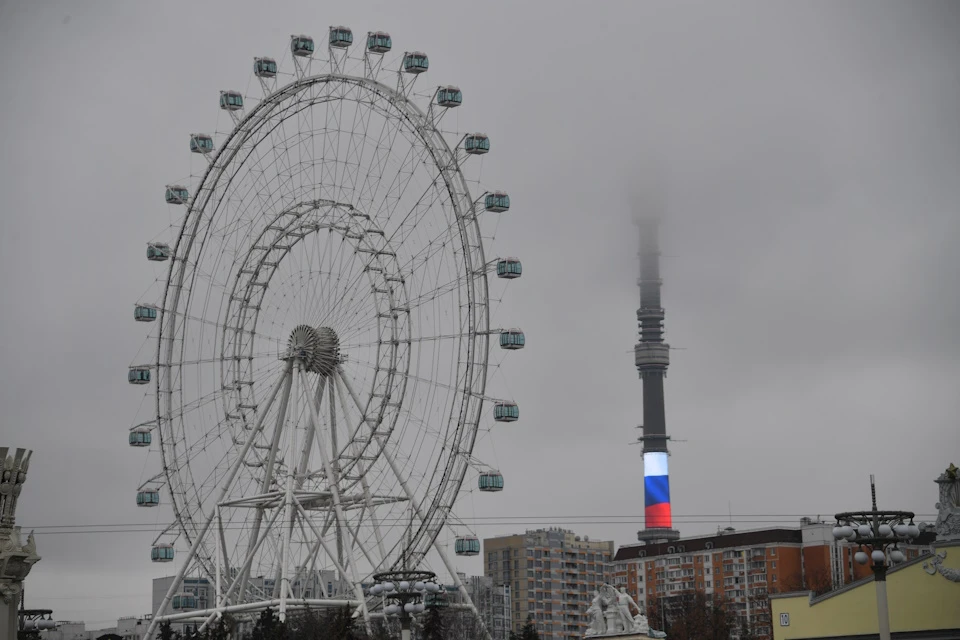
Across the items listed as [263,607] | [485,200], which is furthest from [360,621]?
[485,200]

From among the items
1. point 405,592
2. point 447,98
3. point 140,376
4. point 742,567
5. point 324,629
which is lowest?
point 324,629

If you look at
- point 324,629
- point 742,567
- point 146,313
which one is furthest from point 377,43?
point 742,567

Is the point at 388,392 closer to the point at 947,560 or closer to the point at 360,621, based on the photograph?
the point at 360,621

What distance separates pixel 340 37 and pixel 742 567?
12272 centimetres

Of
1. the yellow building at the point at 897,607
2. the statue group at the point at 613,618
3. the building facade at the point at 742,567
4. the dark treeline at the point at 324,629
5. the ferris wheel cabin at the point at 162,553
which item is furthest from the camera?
the building facade at the point at 742,567

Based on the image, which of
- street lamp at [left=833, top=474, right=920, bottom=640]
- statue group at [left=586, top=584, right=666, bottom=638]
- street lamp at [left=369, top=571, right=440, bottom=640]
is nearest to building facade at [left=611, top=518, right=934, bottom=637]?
statue group at [left=586, top=584, right=666, bottom=638]

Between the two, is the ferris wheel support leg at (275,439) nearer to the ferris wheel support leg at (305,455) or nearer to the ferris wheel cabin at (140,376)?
the ferris wheel support leg at (305,455)

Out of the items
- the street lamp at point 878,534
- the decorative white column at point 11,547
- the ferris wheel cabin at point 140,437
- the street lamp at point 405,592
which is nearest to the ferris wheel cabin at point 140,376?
the ferris wheel cabin at point 140,437

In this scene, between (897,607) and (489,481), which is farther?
(489,481)

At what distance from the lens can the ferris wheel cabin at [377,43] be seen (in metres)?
75.6

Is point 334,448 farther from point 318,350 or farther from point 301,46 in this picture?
point 301,46

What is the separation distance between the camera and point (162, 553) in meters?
79.0

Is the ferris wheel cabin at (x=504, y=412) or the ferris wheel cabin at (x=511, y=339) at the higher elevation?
the ferris wheel cabin at (x=511, y=339)

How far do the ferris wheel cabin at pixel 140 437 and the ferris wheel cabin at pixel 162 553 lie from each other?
5.34m
